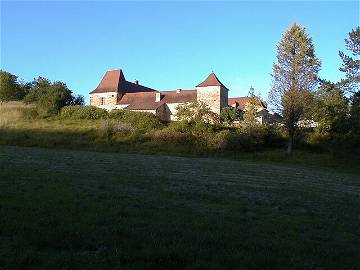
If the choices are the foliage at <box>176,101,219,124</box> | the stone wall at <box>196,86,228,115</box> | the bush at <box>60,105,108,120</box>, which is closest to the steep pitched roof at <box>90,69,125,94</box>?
the stone wall at <box>196,86,228,115</box>

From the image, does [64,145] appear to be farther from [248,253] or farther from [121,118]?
[248,253]

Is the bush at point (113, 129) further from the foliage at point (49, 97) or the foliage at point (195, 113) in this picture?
the foliage at point (49, 97)

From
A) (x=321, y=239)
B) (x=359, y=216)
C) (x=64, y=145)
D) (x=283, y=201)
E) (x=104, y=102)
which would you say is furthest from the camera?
(x=104, y=102)

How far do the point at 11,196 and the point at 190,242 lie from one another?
4.20m

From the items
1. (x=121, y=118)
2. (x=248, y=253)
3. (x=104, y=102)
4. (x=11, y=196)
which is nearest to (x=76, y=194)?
(x=11, y=196)

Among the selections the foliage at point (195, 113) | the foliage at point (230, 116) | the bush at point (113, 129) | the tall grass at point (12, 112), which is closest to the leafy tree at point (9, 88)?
the tall grass at point (12, 112)

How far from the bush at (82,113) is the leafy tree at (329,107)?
79.5ft

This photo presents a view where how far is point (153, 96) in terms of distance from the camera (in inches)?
2744

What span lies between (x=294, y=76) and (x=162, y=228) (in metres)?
33.8

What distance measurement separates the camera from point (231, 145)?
3869 centimetres

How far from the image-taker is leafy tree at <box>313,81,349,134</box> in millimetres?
35938

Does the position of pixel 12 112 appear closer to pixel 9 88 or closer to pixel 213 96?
pixel 9 88

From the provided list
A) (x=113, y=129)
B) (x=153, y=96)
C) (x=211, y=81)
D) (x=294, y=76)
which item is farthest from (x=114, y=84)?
(x=294, y=76)

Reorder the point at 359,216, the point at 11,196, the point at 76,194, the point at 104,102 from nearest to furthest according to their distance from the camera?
the point at 11,196 → the point at 76,194 → the point at 359,216 → the point at 104,102
